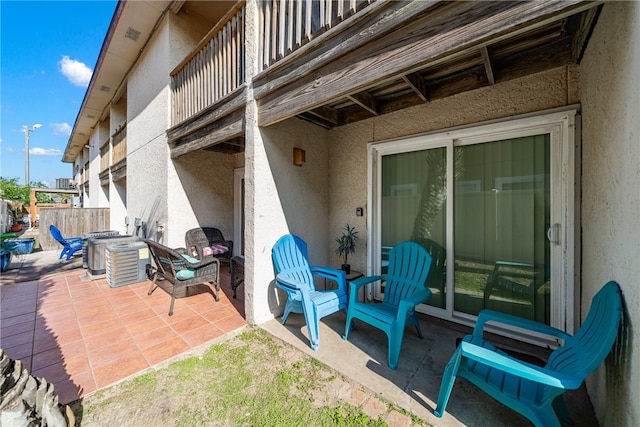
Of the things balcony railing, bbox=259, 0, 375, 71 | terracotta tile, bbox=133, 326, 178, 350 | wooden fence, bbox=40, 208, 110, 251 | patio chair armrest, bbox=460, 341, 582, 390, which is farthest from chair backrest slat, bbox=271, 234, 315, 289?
wooden fence, bbox=40, 208, 110, 251

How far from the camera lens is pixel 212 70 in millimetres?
3979

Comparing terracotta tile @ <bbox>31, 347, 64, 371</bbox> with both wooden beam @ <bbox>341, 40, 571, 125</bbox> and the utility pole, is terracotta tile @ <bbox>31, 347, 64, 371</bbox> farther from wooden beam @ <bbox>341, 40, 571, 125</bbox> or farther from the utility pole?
the utility pole

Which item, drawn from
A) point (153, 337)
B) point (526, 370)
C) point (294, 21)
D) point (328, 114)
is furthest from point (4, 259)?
point (526, 370)

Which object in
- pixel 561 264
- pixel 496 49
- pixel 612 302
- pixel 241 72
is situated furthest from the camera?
pixel 241 72

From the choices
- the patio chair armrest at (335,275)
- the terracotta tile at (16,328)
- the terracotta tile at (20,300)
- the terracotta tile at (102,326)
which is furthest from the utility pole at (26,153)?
the patio chair armrest at (335,275)

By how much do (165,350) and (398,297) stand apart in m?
2.63

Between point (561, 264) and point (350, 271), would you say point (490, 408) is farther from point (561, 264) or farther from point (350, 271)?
point (350, 271)

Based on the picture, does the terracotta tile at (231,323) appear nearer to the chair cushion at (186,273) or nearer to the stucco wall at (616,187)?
the chair cushion at (186,273)

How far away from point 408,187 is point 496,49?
1.74 metres

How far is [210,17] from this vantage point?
214 inches

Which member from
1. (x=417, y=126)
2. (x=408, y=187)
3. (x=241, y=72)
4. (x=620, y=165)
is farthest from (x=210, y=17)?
(x=620, y=165)

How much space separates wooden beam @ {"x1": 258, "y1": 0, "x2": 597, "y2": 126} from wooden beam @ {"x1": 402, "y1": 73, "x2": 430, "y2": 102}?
70 cm

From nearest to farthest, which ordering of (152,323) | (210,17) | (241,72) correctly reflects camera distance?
(152,323) → (241,72) → (210,17)

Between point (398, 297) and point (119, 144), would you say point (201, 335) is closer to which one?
point (398, 297)
